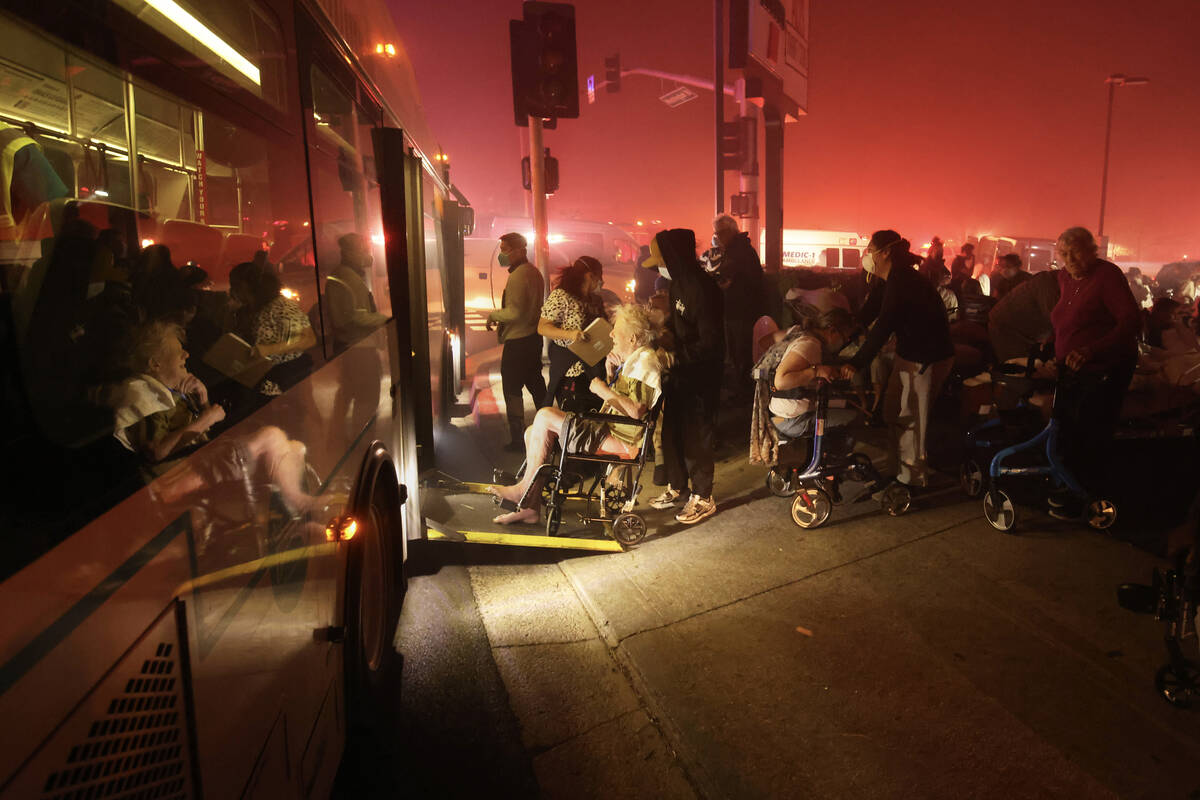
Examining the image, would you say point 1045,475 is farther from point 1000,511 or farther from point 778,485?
point 778,485

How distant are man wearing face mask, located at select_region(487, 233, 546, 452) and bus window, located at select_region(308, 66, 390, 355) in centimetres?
252

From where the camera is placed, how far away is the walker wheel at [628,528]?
525 centimetres

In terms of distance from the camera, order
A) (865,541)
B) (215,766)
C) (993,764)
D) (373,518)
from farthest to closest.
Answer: (865,541) < (373,518) < (993,764) < (215,766)

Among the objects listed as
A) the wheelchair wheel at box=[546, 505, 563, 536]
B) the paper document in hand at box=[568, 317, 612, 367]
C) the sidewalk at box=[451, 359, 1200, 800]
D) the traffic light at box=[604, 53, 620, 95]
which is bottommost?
the sidewalk at box=[451, 359, 1200, 800]

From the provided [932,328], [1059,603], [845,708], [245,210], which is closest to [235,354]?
[245,210]

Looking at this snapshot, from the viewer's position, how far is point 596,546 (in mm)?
5285

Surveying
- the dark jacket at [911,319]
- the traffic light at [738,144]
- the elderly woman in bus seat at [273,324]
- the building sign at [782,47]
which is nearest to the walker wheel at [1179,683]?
the dark jacket at [911,319]

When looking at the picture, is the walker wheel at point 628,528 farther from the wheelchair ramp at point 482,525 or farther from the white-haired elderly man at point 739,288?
the white-haired elderly man at point 739,288

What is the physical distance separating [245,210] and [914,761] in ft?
10.5

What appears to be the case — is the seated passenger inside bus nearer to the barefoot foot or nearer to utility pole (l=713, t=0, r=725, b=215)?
the barefoot foot

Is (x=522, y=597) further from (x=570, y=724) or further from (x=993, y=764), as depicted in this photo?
(x=993, y=764)

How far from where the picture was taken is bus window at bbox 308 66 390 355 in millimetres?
2988

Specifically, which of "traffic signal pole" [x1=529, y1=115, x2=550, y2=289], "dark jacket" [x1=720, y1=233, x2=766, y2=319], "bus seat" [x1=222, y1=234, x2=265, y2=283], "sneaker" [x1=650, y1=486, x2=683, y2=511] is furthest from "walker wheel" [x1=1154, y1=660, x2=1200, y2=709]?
"traffic signal pole" [x1=529, y1=115, x2=550, y2=289]

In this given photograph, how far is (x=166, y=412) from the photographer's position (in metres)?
1.52
